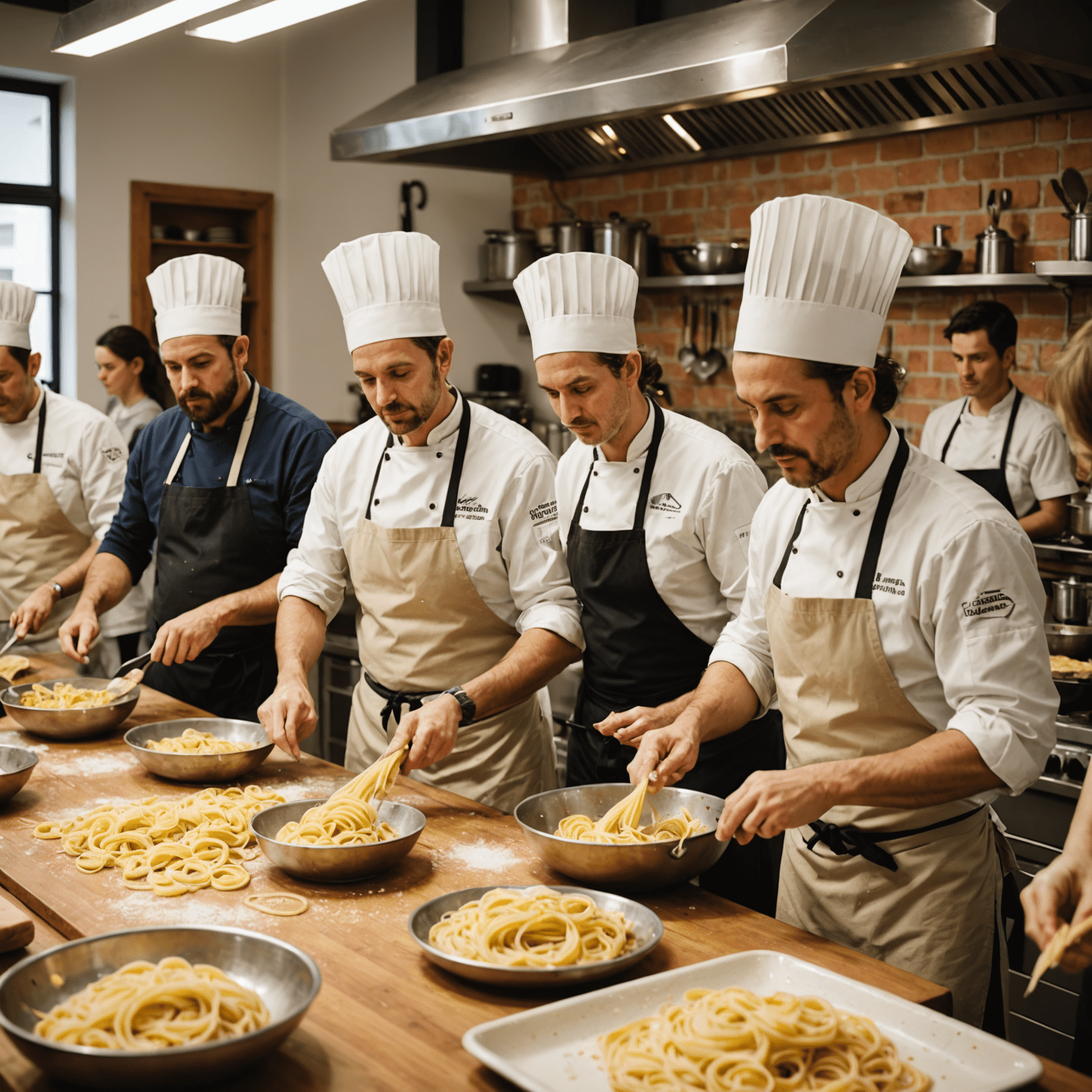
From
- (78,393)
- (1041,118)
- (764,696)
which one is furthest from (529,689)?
(78,393)

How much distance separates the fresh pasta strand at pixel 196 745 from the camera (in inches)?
94.3

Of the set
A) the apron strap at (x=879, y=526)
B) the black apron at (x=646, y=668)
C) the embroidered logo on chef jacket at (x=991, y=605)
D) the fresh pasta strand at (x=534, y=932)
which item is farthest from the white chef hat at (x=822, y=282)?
the fresh pasta strand at (x=534, y=932)

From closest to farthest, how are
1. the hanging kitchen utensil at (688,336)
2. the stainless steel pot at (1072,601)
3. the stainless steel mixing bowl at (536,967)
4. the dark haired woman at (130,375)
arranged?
the stainless steel mixing bowl at (536,967) → the stainless steel pot at (1072,601) → the dark haired woman at (130,375) → the hanging kitchen utensil at (688,336)

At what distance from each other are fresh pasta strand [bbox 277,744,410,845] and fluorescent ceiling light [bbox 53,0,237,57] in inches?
77.0

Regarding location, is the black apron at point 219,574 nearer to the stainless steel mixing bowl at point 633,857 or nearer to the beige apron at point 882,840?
Answer: the stainless steel mixing bowl at point 633,857

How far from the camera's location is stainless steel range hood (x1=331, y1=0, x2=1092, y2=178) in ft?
10.6

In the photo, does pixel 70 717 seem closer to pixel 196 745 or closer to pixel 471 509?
pixel 196 745

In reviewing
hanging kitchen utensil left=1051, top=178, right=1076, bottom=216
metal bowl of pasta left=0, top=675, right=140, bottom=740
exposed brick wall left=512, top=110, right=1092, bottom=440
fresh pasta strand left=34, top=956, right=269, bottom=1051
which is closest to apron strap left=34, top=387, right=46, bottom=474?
metal bowl of pasta left=0, top=675, right=140, bottom=740

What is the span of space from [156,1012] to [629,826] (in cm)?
81

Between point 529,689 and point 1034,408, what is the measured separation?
3000mm

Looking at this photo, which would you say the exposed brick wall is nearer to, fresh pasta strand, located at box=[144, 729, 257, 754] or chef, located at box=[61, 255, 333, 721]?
chef, located at box=[61, 255, 333, 721]

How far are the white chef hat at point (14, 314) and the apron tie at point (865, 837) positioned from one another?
2.94 metres

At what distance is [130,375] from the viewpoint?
222 inches

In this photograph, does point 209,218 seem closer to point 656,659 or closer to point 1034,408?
point 1034,408
